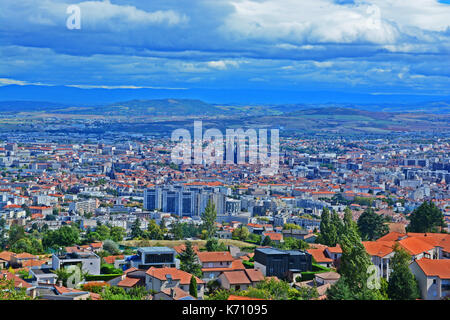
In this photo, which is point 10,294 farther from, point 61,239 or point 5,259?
point 61,239

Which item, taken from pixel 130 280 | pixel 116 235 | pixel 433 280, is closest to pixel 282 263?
pixel 130 280

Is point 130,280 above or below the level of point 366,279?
below

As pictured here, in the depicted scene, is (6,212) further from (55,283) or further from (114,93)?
(114,93)

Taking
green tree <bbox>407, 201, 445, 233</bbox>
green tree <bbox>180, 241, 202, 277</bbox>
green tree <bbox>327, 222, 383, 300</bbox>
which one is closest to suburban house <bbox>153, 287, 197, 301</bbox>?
green tree <bbox>180, 241, 202, 277</bbox>

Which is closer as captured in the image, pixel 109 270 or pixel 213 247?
pixel 109 270

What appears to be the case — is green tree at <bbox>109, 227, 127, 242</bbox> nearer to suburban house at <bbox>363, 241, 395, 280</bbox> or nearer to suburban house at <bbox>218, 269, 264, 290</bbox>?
suburban house at <bbox>218, 269, 264, 290</bbox>

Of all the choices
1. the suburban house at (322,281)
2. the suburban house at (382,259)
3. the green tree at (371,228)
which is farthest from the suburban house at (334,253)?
the green tree at (371,228)
